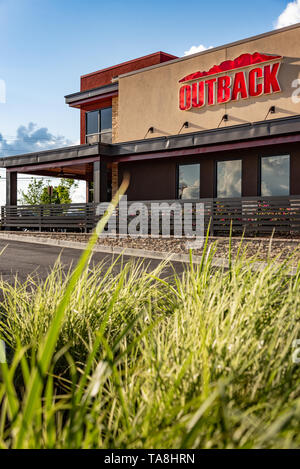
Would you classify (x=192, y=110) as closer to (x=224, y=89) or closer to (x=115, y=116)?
(x=224, y=89)

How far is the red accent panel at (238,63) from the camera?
15.8 meters

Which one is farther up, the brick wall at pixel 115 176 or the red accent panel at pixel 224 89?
the red accent panel at pixel 224 89

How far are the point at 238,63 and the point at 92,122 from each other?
9341 mm

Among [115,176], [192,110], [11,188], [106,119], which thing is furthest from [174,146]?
[11,188]

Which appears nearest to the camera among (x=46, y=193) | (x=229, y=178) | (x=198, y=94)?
(x=229, y=178)

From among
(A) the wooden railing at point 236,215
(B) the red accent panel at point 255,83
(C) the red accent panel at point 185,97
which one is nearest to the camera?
(A) the wooden railing at point 236,215

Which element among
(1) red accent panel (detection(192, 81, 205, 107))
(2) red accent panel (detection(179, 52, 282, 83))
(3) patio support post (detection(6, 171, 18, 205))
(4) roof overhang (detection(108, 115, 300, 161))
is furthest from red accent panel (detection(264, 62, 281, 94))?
(3) patio support post (detection(6, 171, 18, 205))

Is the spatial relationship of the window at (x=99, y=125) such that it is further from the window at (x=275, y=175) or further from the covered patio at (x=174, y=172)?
the window at (x=275, y=175)

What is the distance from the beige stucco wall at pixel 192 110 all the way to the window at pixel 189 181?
159 cm

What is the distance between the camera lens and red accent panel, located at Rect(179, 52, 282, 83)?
15.8 m

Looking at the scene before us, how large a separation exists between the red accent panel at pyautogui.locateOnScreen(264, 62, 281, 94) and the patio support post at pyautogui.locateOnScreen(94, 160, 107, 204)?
6886mm

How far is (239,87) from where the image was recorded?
1647cm

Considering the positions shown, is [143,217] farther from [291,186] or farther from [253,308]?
[253,308]

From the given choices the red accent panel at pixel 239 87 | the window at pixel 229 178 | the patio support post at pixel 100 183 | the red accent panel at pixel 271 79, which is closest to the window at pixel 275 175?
the window at pixel 229 178
